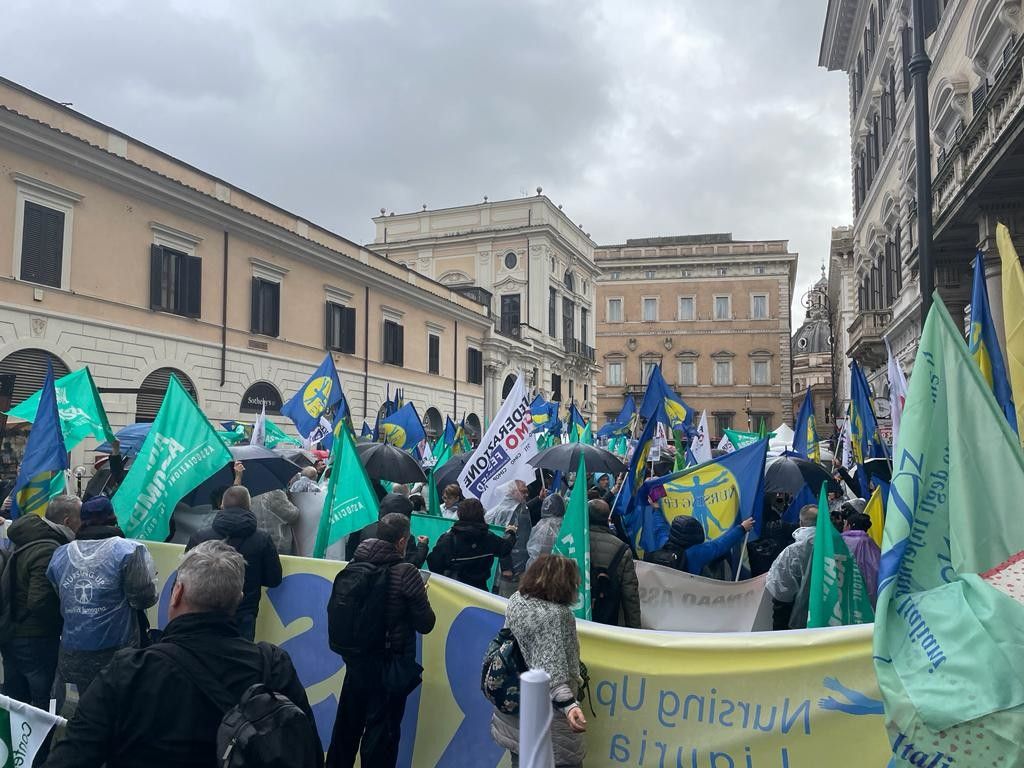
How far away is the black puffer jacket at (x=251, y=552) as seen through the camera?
5191mm

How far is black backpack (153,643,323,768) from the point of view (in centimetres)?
229

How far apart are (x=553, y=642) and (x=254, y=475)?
5075mm

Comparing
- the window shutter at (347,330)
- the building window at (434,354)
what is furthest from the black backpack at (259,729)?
the building window at (434,354)

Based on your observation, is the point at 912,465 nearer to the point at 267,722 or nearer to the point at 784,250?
the point at 267,722

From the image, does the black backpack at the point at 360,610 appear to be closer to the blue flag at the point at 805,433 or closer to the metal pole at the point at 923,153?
the metal pole at the point at 923,153

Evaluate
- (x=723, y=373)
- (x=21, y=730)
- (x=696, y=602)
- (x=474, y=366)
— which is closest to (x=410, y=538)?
(x=696, y=602)

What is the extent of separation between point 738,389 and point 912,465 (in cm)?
6146

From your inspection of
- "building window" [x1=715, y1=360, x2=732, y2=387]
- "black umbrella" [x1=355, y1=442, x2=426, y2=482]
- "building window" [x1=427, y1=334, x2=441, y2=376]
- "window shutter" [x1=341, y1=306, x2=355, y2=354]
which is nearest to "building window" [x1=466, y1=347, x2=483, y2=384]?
"building window" [x1=427, y1=334, x2=441, y2=376]

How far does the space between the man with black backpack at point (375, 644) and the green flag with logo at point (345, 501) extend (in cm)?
168

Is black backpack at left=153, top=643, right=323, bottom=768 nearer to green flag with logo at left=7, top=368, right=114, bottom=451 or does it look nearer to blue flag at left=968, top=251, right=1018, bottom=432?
blue flag at left=968, top=251, right=1018, bottom=432

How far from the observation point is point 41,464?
658 centimetres

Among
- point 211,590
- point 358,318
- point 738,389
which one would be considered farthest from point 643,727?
point 738,389

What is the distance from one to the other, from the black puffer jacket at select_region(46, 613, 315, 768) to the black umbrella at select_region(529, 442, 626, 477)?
685cm

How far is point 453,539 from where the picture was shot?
239 inches
